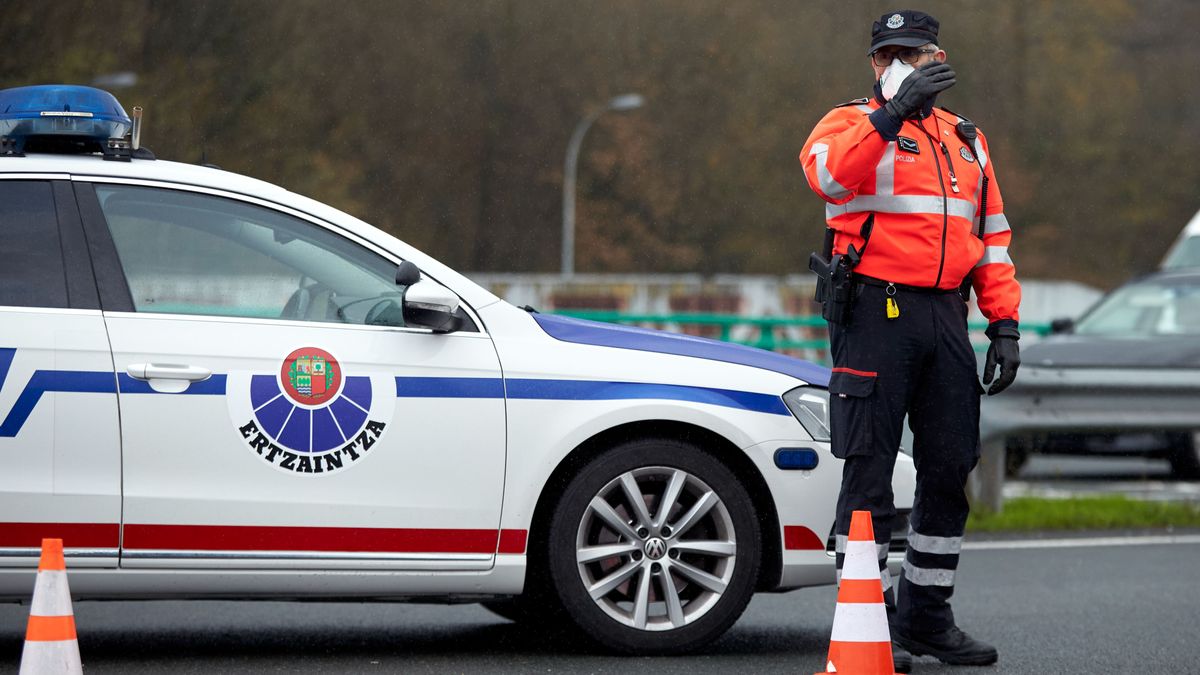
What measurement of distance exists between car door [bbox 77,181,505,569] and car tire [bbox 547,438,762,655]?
0.90ft

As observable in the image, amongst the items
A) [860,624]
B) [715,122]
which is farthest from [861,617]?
[715,122]

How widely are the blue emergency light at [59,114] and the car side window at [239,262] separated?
0.22m

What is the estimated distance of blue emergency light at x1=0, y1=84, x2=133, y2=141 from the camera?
5531 mm

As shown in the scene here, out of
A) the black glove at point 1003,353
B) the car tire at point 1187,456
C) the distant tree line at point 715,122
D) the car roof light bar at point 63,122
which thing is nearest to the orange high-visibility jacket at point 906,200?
the black glove at point 1003,353

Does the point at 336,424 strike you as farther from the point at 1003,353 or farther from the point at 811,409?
the point at 1003,353

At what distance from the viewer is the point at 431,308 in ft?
17.8

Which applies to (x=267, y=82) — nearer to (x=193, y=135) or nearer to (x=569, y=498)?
(x=193, y=135)

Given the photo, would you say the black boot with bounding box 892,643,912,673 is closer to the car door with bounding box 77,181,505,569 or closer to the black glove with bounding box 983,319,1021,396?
the black glove with bounding box 983,319,1021,396

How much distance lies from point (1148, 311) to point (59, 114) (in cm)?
1033

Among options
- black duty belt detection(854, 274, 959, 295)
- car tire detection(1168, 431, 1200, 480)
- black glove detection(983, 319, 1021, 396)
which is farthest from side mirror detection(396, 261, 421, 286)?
car tire detection(1168, 431, 1200, 480)

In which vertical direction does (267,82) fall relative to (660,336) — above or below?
above

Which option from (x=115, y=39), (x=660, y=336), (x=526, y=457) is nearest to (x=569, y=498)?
(x=526, y=457)

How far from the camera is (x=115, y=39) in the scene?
69.9 ft

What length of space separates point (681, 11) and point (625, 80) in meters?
2.14
